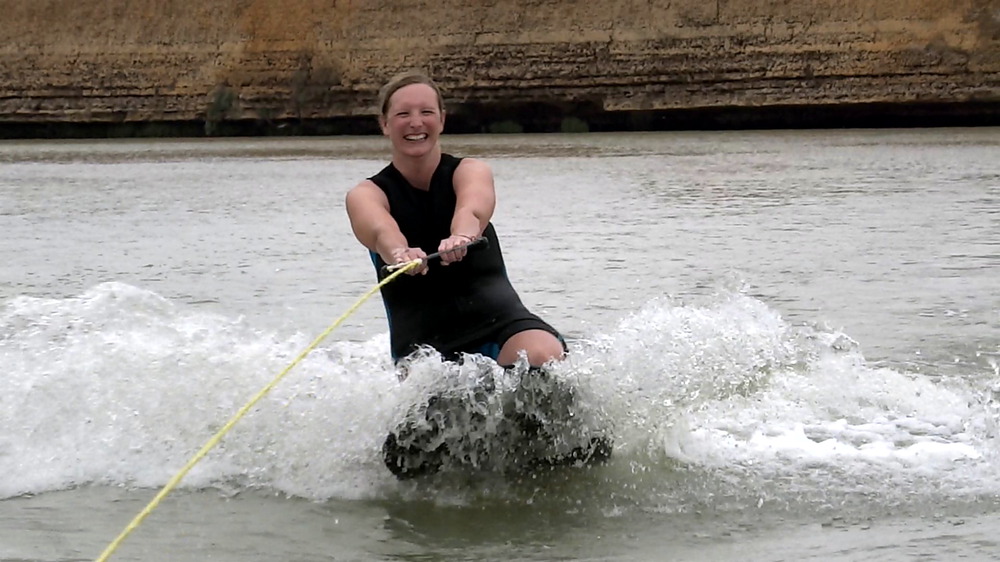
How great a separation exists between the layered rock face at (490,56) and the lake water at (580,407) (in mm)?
22016

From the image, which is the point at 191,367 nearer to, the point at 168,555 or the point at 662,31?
the point at 168,555

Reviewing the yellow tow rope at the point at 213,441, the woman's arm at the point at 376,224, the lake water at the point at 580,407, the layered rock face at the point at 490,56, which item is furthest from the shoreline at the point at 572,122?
the yellow tow rope at the point at 213,441

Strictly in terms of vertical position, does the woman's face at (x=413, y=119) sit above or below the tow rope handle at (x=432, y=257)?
above

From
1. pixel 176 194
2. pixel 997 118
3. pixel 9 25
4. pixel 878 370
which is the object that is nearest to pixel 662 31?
pixel 997 118

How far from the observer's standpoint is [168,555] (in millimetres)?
4488

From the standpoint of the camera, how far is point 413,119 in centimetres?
517

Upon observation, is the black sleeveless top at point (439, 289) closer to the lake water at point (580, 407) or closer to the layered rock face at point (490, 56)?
the lake water at point (580, 407)

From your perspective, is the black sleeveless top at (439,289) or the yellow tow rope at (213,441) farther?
the black sleeveless top at (439,289)

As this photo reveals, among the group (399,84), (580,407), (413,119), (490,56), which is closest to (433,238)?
(413,119)

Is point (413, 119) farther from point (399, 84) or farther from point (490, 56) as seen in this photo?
point (490, 56)

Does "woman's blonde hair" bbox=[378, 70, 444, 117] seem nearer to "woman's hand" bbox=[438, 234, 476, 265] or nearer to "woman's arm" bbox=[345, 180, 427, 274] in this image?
"woman's arm" bbox=[345, 180, 427, 274]

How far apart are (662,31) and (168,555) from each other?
105ft

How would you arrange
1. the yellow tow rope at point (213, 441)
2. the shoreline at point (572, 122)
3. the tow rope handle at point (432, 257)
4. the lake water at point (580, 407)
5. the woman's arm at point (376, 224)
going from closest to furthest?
1. the yellow tow rope at point (213, 441)
2. the lake water at point (580, 407)
3. the tow rope handle at point (432, 257)
4. the woman's arm at point (376, 224)
5. the shoreline at point (572, 122)

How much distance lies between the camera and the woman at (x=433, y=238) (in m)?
5.09
